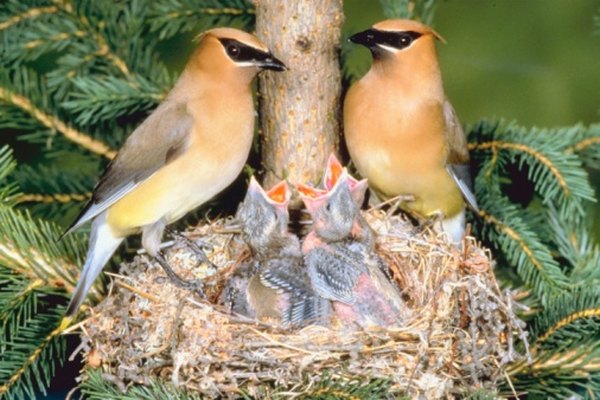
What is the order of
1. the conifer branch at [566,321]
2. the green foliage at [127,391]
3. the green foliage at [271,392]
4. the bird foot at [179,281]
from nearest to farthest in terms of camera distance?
the green foliage at [271,392] → the green foliage at [127,391] → the conifer branch at [566,321] → the bird foot at [179,281]

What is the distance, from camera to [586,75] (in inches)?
247

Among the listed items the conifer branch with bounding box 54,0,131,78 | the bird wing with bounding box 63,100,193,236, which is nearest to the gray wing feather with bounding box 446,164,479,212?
the bird wing with bounding box 63,100,193,236

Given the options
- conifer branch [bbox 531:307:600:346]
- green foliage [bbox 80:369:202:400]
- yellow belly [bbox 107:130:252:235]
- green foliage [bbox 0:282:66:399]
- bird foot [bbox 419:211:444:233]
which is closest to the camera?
green foliage [bbox 80:369:202:400]

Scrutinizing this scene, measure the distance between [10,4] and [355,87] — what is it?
1.19 m

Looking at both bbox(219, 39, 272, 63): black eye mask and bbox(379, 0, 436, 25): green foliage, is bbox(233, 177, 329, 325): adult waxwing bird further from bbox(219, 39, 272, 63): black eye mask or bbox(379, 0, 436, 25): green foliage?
bbox(379, 0, 436, 25): green foliage

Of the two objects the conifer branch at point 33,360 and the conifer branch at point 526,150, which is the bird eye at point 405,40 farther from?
the conifer branch at point 33,360

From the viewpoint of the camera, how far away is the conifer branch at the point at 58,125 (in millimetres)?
4602

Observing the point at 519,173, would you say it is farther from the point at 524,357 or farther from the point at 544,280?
the point at 524,357

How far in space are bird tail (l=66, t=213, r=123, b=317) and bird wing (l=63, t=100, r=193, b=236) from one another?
86 mm

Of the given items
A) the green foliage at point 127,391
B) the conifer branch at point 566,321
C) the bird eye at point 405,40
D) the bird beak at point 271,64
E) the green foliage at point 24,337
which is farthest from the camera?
the bird eye at point 405,40

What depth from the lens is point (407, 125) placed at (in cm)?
495

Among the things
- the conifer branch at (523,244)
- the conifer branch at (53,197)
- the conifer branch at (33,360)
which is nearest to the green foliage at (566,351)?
the conifer branch at (523,244)

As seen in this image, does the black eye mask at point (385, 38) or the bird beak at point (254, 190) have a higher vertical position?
the black eye mask at point (385, 38)

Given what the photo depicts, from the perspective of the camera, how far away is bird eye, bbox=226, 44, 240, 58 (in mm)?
4672
